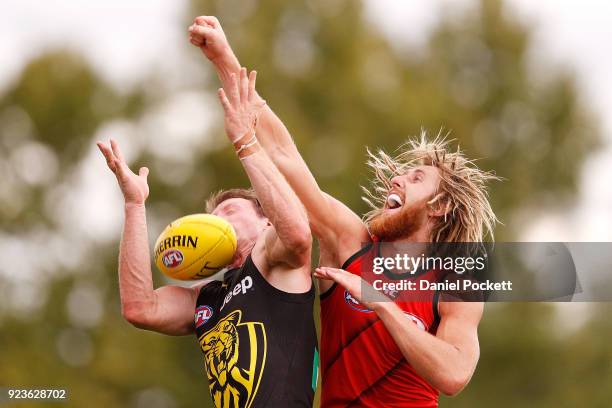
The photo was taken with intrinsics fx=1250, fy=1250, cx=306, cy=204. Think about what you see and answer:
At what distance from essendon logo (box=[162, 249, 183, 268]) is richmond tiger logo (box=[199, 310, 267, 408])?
20.0 inches

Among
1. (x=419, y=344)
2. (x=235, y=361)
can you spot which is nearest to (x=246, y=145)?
(x=235, y=361)

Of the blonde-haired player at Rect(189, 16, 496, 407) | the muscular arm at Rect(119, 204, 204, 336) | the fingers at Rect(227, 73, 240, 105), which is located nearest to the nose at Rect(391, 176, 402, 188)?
the blonde-haired player at Rect(189, 16, 496, 407)

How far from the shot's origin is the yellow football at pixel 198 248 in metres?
8.21

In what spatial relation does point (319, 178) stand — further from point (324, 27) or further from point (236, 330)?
point (236, 330)

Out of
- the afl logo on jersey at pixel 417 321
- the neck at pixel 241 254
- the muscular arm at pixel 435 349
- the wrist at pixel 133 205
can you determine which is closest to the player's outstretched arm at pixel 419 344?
the muscular arm at pixel 435 349

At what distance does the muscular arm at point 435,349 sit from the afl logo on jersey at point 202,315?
1.21 meters

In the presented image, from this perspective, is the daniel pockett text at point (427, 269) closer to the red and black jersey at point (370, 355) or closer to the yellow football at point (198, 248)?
the red and black jersey at point (370, 355)

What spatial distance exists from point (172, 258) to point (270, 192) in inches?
45.5

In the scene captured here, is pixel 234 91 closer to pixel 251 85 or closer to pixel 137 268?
pixel 251 85

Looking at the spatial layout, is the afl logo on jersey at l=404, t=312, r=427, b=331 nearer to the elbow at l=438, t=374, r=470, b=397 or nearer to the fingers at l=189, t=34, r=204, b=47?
the elbow at l=438, t=374, r=470, b=397

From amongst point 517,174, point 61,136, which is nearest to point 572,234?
point 517,174

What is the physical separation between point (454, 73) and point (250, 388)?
911 inches

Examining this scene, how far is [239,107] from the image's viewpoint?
300 inches

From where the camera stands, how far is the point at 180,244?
8.26m
